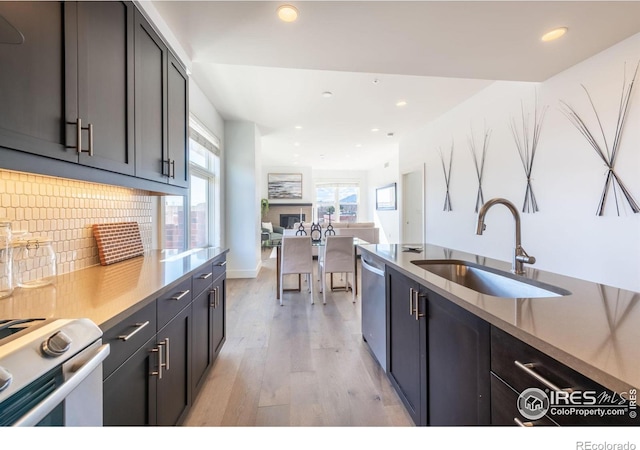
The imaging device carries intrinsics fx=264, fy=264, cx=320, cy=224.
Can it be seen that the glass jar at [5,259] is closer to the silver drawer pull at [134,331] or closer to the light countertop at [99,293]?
the light countertop at [99,293]

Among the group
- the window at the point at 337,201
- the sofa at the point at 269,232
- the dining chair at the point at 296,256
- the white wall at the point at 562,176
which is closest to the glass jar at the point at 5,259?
the dining chair at the point at 296,256

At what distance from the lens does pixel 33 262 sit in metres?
1.19

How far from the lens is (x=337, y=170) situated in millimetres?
10227

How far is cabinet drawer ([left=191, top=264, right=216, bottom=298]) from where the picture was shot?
61.0 inches

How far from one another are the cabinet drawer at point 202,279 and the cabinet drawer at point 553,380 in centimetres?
146

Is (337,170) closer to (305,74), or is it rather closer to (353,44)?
(305,74)

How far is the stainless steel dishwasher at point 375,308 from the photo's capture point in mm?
1892

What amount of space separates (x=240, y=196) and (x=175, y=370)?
150 inches

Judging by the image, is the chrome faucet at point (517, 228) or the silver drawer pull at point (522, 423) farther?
the chrome faucet at point (517, 228)

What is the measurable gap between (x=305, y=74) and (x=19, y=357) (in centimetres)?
333

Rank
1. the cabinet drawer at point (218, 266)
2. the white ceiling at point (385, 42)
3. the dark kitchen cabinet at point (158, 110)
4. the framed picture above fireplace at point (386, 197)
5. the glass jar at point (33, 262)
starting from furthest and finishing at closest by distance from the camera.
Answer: the framed picture above fireplace at point (386, 197)
the cabinet drawer at point (218, 266)
the white ceiling at point (385, 42)
the dark kitchen cabinet at point (158, 110)
the glass jar at point (33, 262)

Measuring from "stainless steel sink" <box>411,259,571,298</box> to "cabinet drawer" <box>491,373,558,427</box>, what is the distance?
1.52ft

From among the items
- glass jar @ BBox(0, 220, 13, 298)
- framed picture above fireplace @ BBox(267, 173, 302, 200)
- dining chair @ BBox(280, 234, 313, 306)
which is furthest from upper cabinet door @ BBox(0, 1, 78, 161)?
framed picture above fireplace @ BBox(267, 173, 302, 200)

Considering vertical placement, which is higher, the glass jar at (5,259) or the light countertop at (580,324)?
the glass jar at (5,259)
